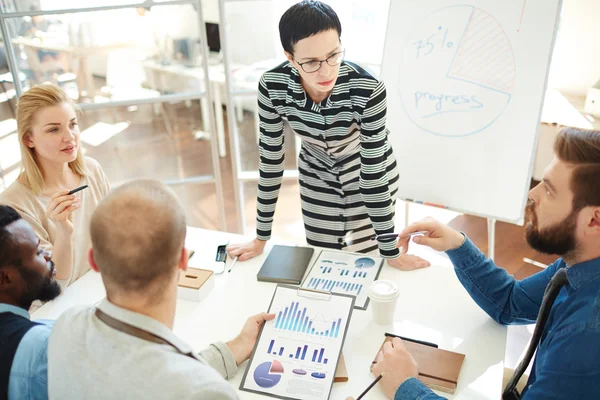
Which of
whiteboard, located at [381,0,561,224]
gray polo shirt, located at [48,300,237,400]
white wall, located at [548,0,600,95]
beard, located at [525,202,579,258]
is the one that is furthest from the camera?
white wall, located at [548,0,600,95]

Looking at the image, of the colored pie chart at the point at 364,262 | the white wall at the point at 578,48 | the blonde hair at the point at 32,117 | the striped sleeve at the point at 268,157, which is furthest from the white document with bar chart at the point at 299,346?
the white wall at the point at 578,48

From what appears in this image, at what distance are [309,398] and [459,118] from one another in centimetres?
155

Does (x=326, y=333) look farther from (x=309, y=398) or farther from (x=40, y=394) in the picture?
(x=40, y=394)

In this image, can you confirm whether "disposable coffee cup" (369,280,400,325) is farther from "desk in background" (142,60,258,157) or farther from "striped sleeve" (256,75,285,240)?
"desk in background" (142,60,258,157)

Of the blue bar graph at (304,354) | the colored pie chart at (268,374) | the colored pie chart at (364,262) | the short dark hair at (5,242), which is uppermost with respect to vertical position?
the short dark hair at (5,242)

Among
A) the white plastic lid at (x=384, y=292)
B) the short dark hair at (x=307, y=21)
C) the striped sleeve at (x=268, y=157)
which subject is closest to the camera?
the white plastic lid at (x=384, y=292)

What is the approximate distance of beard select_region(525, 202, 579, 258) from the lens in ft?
3.90

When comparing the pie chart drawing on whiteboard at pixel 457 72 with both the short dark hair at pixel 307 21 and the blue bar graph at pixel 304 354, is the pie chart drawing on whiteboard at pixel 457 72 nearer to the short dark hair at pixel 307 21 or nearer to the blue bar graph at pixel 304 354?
the short dark hair at pixel 307 21

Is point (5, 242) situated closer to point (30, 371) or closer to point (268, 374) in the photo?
point (30, 371)

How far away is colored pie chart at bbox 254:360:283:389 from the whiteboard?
57.6 inches

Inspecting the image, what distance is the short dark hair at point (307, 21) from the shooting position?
1551 millimetres

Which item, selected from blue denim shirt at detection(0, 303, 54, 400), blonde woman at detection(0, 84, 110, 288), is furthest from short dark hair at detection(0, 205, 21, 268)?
blonde woman at detection(0, 84, 110, 288)

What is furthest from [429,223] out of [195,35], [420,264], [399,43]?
[195,35]

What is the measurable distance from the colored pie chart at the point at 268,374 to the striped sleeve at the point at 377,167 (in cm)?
55
